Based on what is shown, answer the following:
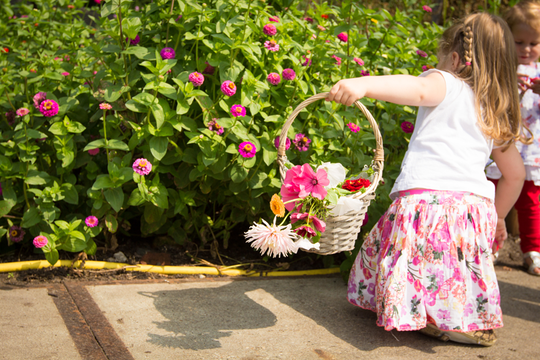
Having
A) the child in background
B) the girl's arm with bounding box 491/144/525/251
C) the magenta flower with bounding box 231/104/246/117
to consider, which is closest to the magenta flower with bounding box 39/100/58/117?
the magenta flower with bounding box 231/104/246/117

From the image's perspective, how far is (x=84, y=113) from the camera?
7.65 feet

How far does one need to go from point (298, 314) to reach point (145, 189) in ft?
2.89

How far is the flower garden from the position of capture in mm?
2141

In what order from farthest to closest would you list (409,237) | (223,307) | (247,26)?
(247,26) < (223,307) < (409,237)

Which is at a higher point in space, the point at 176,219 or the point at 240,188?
the point at 240,188

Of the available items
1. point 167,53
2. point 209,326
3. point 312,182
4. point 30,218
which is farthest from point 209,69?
point 209,326

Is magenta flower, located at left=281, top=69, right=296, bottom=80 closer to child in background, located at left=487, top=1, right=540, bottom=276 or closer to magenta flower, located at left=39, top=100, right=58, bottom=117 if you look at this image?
magenta flower, located at left=39, top=100, right=58, bottom=117

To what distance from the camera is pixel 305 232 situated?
1.61 m

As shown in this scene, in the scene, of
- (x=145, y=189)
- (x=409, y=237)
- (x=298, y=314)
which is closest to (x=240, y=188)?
(x=145, y=189)

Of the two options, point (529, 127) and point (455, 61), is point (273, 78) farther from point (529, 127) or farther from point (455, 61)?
point (529, 127)

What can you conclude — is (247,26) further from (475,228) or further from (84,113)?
(475,228)

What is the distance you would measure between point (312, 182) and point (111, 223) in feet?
3.60

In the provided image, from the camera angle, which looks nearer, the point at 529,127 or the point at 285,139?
the point at 285,139

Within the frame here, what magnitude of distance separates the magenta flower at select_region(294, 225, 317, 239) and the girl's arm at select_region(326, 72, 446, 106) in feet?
1.43
